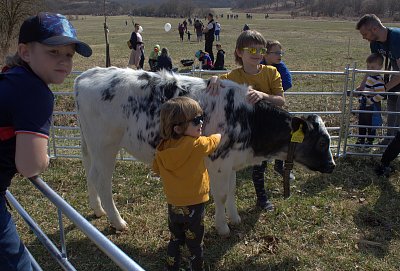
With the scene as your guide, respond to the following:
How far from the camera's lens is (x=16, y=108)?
1.83m

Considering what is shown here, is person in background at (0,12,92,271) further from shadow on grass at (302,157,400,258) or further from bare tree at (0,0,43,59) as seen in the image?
bare tree at (0,0,43,59)

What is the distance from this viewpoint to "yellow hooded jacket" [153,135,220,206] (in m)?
3.17

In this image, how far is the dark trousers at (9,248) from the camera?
2.05 metres

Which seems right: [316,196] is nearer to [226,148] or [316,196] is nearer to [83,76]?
[226,148]

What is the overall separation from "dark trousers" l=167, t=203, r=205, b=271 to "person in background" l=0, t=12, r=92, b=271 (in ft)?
4.90

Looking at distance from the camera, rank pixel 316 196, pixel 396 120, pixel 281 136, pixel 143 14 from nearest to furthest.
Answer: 1. pixel 281 136
2. pixel 316 196
3. pixel 396 120
4. pixel 143 14

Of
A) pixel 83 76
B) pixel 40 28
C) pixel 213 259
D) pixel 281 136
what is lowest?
pixel 213 259

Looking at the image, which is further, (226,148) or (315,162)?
(315,162)

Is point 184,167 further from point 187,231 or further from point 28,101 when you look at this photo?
point 28,101

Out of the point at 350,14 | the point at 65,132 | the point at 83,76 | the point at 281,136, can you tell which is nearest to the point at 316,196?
the point at 281,136

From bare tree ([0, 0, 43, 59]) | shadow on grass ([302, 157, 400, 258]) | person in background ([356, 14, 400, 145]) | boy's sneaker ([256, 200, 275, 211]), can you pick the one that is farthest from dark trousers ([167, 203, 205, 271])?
bare tree ([0, 0, 43, 59])

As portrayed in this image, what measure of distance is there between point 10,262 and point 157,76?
2.99 meters

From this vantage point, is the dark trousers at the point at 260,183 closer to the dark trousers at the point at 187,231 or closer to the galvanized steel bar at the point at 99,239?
the dark trousers at the point at 187,231

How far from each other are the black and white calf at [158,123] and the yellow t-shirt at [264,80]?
232mm
